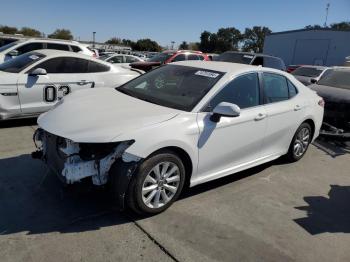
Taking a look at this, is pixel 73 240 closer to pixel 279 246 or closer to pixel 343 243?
pixel 279 246

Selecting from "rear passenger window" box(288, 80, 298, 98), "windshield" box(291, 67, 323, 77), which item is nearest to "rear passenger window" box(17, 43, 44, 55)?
"rear passenger window" box(288, 80, 298, 98)

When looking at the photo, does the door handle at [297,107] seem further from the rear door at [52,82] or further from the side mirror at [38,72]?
the side mirror at [38,72]

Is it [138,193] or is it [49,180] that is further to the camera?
[49,180]

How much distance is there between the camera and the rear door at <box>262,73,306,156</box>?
4.95 m

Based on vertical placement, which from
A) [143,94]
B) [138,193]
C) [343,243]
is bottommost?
[343,243]

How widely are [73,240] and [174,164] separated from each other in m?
1.22

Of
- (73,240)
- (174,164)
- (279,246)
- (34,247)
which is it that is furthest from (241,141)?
(34,247)

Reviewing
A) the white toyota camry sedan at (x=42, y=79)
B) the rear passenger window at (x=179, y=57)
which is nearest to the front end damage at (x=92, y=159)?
the white toyota camry sedan at (x=42, y=79)

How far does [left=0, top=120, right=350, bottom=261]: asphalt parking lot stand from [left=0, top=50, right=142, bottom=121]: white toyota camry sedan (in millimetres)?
1852

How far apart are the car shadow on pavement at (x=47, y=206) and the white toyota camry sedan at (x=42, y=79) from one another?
243 centimetres

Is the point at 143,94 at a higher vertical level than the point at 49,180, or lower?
higher

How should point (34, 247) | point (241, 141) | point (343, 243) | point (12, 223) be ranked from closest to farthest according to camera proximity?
point (34, 247) → point (12, 223) → point (343, 243) → point (241, 141)

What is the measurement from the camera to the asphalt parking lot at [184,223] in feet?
10.6

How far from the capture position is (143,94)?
4625mm
